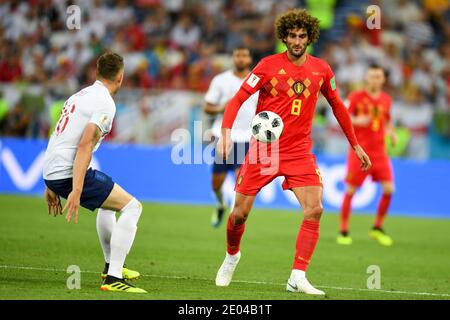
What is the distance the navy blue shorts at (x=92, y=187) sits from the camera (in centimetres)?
843

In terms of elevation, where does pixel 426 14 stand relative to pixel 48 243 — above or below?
above

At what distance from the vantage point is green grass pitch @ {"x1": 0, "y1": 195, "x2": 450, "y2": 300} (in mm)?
8727

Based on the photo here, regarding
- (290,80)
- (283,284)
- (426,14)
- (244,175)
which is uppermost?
(426,14)

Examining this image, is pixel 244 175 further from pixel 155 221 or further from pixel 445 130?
pixel 445 130

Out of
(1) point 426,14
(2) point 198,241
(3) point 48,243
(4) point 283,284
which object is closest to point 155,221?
(2) point 198,241

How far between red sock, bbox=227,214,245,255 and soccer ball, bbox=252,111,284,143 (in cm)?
88

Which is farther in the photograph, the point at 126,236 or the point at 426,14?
the point at 426,14

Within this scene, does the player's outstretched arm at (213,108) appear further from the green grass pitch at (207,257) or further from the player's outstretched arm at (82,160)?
the player's outstretched arm at (82,160)

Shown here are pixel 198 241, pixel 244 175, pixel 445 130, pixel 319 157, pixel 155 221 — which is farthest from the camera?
pixel 445 130

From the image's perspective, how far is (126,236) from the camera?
848cm

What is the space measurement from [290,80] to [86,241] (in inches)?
203

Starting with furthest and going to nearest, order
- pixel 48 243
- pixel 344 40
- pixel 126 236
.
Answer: pixel 344 40
pixel 48 243
pixel 126 236

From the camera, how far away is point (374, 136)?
15.0 m

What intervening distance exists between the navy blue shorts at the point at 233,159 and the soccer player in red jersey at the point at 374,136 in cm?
182
